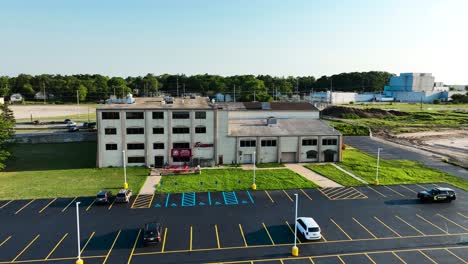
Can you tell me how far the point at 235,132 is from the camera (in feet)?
210

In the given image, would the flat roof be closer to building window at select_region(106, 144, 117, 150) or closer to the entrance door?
the entrance door

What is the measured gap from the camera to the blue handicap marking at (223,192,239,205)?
41.7 meters

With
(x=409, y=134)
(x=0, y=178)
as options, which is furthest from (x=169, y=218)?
(x=409, y=134)

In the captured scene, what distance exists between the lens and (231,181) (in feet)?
166

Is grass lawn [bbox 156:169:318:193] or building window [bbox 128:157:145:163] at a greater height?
building window [bbox 128:157:145:163]

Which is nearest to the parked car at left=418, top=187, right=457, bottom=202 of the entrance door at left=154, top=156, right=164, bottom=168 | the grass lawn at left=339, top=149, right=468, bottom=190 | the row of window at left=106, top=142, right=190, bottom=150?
the grass lawn at left=339, top=149, right=468, bottom=190

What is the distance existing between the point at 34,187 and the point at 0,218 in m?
11.5

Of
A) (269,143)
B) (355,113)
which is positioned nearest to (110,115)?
(269,143)

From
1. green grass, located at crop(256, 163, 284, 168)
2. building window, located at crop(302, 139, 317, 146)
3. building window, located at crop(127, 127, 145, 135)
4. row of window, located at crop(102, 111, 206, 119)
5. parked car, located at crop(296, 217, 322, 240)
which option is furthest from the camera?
building window, located at crop(302, 139, 317, 146)

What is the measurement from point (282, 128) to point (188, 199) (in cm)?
3137

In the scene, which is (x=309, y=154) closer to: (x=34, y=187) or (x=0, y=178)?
(x=34, y=187)

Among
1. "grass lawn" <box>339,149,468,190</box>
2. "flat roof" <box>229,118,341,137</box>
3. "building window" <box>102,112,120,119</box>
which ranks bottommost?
"grass lawn" <box>339,149,468,190</box>

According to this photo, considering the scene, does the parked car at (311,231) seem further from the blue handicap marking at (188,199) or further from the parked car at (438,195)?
the parked car at (438,195)

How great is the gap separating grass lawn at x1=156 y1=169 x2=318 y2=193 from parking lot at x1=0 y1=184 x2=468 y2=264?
234 cm
